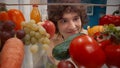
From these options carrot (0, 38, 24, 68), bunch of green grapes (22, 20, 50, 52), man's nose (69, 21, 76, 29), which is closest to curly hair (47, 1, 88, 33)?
man's nose (69, 21, 76, 29)

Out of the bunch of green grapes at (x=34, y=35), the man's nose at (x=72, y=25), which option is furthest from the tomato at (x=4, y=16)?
the man's nose at (x=72, y=25)

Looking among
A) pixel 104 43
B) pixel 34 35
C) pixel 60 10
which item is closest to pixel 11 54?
pixel 34 35

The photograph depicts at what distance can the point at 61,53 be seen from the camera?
1.76 ft

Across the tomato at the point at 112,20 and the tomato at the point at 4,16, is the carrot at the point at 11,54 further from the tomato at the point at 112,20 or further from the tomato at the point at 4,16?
the tomato at the point at 112,20

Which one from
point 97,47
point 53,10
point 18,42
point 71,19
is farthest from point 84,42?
point 53,10

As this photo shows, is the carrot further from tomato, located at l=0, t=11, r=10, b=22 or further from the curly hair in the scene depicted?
the curly hair

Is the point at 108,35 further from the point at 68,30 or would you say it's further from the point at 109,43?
the point at 68,30

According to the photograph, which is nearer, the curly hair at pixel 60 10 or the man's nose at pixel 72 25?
the man's nose at pixel 72 25

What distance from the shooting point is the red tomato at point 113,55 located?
0.47m

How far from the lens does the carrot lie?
1.79ft

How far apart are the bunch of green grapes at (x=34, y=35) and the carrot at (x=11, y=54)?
6cm

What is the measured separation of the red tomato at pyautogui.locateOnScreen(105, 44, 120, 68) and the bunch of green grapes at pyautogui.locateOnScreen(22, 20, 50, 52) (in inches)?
8.9

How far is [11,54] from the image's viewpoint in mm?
556

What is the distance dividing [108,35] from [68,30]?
27 centimetres
